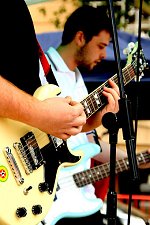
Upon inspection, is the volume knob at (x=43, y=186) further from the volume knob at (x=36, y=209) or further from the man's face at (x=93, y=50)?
the man's face at (x=93, y=50)

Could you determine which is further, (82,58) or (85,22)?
(85,22)

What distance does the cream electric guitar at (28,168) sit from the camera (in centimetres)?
162

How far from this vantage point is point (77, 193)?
281cm

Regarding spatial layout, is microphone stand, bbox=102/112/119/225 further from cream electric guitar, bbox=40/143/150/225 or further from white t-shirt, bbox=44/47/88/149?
white t-shirt, bbox=44/47/88/149

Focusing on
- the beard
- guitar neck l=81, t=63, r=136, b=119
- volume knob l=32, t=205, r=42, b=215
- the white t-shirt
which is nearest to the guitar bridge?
volume knob l=32, t=205, r=42, b=215

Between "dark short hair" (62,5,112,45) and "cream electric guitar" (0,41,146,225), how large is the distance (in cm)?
140

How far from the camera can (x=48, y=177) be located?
1.80 m

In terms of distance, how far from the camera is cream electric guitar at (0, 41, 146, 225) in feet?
5.30

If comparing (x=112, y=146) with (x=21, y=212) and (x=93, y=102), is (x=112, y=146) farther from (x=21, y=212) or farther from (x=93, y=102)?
(x=93, y=102)

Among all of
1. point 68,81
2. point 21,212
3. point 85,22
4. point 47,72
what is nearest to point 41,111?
point 21,212

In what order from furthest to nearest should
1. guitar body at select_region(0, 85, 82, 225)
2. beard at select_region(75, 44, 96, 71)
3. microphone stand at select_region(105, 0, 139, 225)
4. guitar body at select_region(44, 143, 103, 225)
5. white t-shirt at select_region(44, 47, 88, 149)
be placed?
beard at select_region(75, 44, 96, 71)
white t-shirt at select_region(44, 47, 88, 149)
guitar body at select_region(44, 143, 103, 225)
guitar body at select_region(0, 85, 82, 225)
microphone stand at select_region(105, 0, 139, 225)

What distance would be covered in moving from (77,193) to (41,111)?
1326 mm

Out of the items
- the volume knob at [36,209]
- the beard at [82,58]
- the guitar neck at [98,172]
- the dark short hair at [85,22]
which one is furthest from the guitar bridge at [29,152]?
the dark short hair at [85,22]

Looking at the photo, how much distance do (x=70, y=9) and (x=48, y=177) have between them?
19.2 ft
